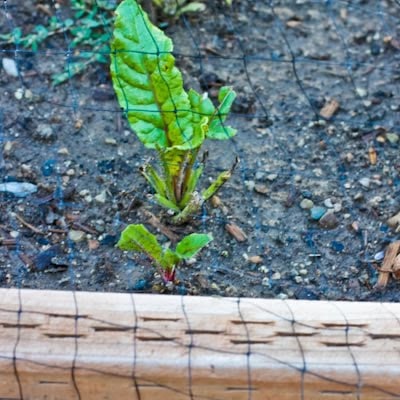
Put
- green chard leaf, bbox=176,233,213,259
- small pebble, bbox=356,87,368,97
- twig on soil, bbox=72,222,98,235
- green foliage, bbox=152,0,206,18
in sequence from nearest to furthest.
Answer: green chard leaf, bbox=176,233,213,259 < twig on soil, bbox=72,222,98,235 < small pebble, bbox=356,87,368,97 < green foliage, bbox=152,0,206,18

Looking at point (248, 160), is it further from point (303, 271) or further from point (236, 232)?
point (303, 271)

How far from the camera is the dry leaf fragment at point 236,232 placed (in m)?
1.94

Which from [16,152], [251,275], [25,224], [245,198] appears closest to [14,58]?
[16,152]

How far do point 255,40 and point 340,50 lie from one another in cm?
24

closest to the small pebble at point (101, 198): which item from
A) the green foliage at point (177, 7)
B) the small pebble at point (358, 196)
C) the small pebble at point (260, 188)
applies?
the small pebble at point (260, 188)

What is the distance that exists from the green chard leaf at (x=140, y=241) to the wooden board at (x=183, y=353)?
333mm

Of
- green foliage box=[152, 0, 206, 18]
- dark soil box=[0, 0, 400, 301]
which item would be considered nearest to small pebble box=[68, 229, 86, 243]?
dark soil box=[0, 0, 400, 301]

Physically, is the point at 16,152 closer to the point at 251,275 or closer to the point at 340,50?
the point at 251,275

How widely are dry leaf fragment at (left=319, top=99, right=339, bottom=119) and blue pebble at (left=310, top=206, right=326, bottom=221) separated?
1.11 feet

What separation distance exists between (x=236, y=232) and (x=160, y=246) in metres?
0.23

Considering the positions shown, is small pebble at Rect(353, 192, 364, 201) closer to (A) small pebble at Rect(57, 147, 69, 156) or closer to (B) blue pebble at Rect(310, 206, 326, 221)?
(B) blue pebble at Rect(310, 206, 326, 221)

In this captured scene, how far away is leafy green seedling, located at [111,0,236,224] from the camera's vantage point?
1.83 m

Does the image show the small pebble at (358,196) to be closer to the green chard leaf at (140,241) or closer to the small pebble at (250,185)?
the small pebble at (250,185)

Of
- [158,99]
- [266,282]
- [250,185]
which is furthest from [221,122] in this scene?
[266,282]
